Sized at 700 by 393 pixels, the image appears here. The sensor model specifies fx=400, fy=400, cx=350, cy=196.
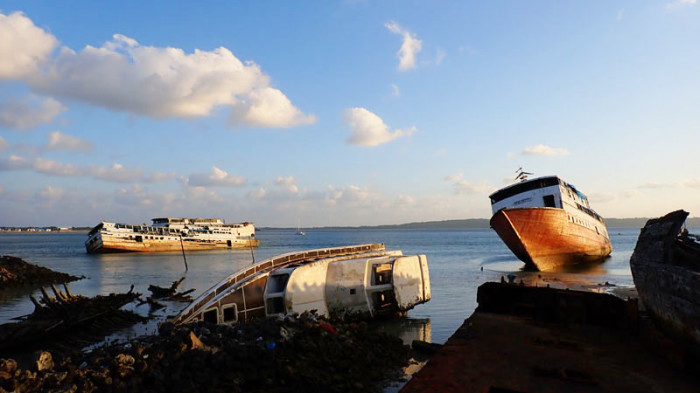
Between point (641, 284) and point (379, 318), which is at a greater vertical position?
point (641, 284)

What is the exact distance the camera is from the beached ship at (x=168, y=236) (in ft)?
243

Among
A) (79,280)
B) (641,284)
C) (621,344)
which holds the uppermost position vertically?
(641,284)

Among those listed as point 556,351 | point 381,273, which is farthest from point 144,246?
point 556,351

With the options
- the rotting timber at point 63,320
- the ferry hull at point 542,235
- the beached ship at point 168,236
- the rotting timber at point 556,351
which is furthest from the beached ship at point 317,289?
the beached ship at point 168,236

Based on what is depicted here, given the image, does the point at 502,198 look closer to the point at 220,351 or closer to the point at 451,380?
the point at 220,351

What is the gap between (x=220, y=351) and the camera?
10.7 m

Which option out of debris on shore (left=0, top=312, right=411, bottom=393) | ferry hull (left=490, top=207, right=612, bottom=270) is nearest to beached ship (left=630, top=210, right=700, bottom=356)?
debris on shore (left=0, top=312, right=411, bottom=393)

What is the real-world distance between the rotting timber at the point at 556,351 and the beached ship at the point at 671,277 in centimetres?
28

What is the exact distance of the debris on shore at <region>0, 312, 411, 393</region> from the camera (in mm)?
9281

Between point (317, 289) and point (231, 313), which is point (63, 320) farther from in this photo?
point (317, 289)

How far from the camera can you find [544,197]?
132 ft

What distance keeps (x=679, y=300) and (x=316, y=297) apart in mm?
13927

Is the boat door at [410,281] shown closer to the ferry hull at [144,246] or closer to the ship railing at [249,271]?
A: the ship railing at [249,271]

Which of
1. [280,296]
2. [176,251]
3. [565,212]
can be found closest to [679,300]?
[280,296]
